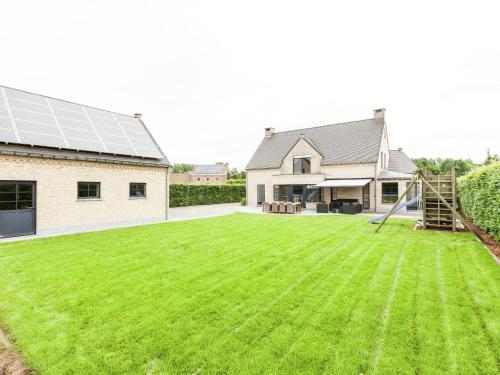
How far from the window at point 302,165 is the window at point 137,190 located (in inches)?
618

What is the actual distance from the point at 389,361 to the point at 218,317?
7.97 feet

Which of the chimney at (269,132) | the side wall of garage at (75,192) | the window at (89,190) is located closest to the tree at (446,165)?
the chimney at (269,132)

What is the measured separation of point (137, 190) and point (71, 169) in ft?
13.1

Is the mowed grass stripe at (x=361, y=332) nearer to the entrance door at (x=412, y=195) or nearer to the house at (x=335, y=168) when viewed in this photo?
the house at (x=335, y=168)

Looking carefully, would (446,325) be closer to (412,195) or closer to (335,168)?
(335,168)

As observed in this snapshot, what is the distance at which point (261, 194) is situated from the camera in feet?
94.5

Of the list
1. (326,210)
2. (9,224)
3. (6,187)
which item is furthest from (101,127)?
(326,210)

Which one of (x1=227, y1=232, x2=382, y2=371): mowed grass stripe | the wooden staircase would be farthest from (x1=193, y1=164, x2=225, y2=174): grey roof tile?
(x1=227, y1=232, x2=382, y2=371): mowed grass stripe

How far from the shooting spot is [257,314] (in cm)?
411

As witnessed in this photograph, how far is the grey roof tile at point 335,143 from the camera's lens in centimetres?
2341

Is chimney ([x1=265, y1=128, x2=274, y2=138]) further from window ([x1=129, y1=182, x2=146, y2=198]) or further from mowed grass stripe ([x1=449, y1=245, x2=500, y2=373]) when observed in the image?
mowed grass stripe ([x1=449, y1=245, x2=500, y2=373])

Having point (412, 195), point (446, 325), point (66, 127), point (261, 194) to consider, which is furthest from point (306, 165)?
point (446, 325)

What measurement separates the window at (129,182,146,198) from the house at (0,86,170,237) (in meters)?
0.06

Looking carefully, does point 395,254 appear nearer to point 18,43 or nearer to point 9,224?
point 9,224
